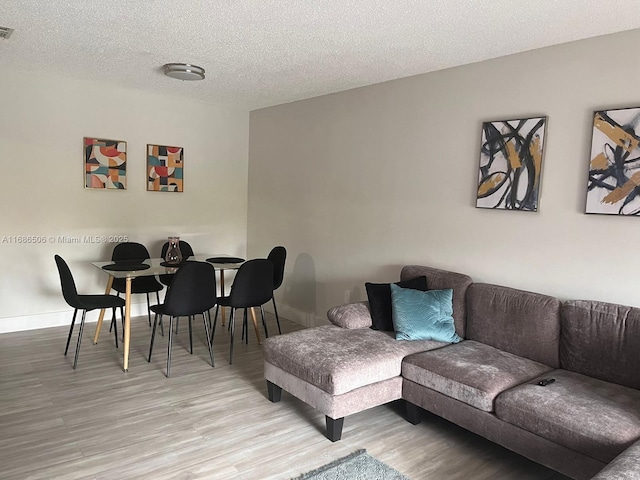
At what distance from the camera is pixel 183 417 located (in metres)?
2.96

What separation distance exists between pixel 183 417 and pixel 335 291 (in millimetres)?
2083

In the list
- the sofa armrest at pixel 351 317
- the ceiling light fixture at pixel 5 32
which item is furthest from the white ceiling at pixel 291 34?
the sofa armrest at pixel 351 317

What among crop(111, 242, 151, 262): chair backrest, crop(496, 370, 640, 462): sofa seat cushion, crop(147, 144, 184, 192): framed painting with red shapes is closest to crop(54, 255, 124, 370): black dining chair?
crop(111, 242, 151, 262): chair backrest

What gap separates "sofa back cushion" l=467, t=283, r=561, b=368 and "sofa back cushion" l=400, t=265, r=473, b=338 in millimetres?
44

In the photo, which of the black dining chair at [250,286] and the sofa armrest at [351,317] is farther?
the black dining chair at [250,286]

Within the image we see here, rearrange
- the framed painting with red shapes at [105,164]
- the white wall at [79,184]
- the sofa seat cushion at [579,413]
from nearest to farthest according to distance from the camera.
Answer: the sofa seat cushion at [579,413] → the white wall at [79,184] → the framed painting with red shapes at [105,164]

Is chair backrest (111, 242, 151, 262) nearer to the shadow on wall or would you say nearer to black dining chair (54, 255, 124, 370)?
black dining chair (54, 255, 124, 370)

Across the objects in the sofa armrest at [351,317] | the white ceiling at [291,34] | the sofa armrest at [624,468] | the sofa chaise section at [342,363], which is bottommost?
the sofa chaise section at [342,363]

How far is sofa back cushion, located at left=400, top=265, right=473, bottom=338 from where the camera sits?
130 inches

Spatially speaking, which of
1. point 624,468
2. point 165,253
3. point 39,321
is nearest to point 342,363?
point 624,468

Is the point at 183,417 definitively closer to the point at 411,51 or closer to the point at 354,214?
the point at 354,214

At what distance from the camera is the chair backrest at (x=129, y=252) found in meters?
4.67

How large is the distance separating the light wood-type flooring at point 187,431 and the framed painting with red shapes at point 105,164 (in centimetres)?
186

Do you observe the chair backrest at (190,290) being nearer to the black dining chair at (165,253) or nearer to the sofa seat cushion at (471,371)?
the black dining chair at (165,253)
